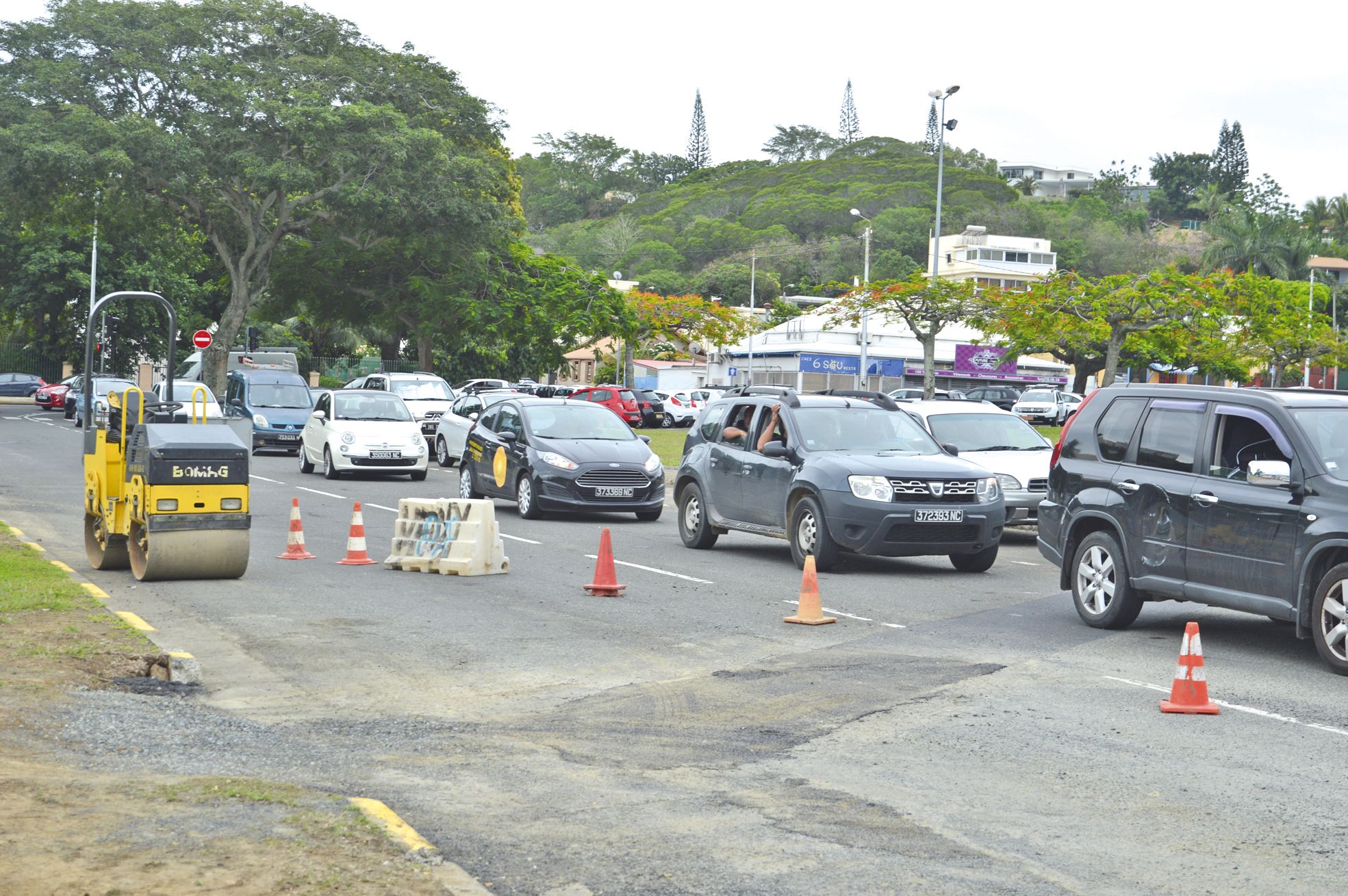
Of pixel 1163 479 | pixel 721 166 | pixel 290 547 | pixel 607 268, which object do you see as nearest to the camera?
pixel 1163 479

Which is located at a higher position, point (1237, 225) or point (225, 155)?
point (1237, 225)

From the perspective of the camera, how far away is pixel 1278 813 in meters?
6.21

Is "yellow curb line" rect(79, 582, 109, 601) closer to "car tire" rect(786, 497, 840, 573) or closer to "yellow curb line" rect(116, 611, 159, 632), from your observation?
"yellow curb line" rect(116, 611, 159, 632)

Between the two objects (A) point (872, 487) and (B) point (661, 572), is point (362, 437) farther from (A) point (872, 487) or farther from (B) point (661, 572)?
(A) point (872, 487)

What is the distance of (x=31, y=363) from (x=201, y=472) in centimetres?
6634

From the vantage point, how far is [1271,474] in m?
9.71

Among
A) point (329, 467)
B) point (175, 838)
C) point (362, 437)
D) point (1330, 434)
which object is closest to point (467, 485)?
Answer: point (362, 437)

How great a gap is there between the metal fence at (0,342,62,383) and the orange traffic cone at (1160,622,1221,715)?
237ft

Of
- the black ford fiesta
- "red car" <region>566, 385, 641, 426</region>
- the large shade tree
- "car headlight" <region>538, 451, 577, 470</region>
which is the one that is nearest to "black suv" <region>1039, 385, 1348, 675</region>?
the black ford fiesta

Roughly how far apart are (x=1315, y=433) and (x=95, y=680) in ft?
25.5

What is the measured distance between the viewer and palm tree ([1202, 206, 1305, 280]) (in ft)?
294

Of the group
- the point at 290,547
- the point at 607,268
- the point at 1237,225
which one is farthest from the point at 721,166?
the point at 290,547

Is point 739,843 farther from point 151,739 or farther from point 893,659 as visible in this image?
point 893,659

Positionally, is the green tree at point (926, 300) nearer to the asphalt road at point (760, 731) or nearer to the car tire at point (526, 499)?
the car tire at point (526, 499)
